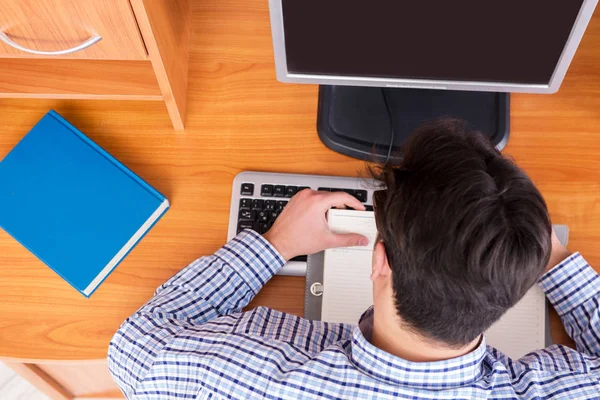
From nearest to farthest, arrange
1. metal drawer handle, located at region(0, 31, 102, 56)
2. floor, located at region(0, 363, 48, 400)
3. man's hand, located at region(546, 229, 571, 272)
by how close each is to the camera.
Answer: metal drawer handle, located at region(0, 31, 102, 56) < man's hand, located at region(546, 229, 571, 272) < floor, located at region(0, 363, 48, 400)

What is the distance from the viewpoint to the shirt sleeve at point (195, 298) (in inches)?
33.1

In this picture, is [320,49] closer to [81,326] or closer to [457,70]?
[457,70]

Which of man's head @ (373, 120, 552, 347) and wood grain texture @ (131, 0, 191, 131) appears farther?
wood grain texture @ (131, 0, 191, 131)

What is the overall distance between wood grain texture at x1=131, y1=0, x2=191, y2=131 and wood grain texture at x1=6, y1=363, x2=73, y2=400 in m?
0.56

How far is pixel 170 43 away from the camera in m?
0.96

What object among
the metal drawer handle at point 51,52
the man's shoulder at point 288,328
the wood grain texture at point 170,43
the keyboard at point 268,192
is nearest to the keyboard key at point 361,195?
the keyboard at point 268,192

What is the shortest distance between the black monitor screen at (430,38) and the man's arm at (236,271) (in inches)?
8.4

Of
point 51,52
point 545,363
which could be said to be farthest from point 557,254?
point 51,52

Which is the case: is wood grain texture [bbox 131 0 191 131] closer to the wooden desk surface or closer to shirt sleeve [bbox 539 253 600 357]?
the wooden desk surface

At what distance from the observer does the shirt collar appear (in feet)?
2.24

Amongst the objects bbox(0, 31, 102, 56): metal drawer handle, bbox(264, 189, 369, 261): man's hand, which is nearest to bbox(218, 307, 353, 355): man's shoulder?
bbox(264, 189, 369, 261): man's hand

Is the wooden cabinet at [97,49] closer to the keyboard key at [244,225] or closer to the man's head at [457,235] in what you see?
the keyboard key at [244,225]


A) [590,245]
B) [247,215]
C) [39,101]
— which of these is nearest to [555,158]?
[590,245]

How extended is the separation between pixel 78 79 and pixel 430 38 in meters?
0.54
